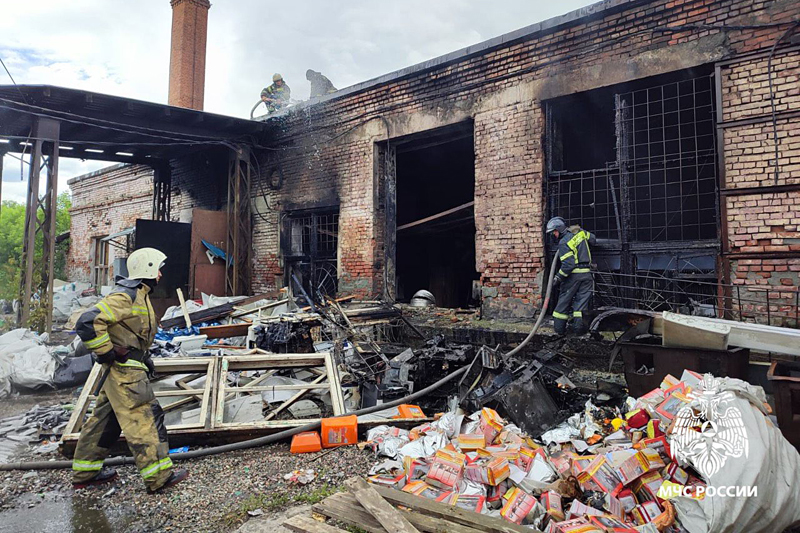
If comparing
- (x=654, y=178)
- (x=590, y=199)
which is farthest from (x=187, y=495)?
(x=654, y=178)

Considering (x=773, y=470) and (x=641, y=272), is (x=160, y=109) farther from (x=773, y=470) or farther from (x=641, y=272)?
(x=773, y=470)

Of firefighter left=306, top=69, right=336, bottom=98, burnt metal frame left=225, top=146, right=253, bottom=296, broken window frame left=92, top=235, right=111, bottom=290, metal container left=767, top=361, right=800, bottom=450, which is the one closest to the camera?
metal container left=767, top=361, right=800, bottom=450

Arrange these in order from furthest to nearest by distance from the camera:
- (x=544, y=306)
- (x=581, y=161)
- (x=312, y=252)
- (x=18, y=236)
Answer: (x=18, y=236), (x=312, y=252), (x=581, y=161), (x=544, y=306)

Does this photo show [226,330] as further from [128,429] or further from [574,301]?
[574,301]

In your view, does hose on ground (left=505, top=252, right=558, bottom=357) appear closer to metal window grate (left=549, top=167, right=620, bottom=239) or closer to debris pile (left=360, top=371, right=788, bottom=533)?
metal window grate (left=549, top=167, right=620, bottom=239)

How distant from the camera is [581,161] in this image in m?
8.56

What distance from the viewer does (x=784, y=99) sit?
16.8ft

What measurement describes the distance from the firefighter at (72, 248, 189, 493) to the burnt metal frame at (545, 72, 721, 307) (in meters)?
5.53

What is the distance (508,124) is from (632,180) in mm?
2071

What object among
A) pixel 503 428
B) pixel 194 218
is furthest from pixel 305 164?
pixel 503 428

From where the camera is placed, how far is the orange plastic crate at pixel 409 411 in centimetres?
466

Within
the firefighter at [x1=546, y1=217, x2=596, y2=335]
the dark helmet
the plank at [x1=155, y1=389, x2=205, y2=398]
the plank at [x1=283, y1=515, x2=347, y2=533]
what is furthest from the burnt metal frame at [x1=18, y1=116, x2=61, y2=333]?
the firefighter at [x1=546, y1=217, x2=596, y2=335]

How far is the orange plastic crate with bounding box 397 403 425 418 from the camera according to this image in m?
4.66

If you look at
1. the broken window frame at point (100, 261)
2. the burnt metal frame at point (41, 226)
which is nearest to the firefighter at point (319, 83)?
the burnt metal frame at point (41, 226)
